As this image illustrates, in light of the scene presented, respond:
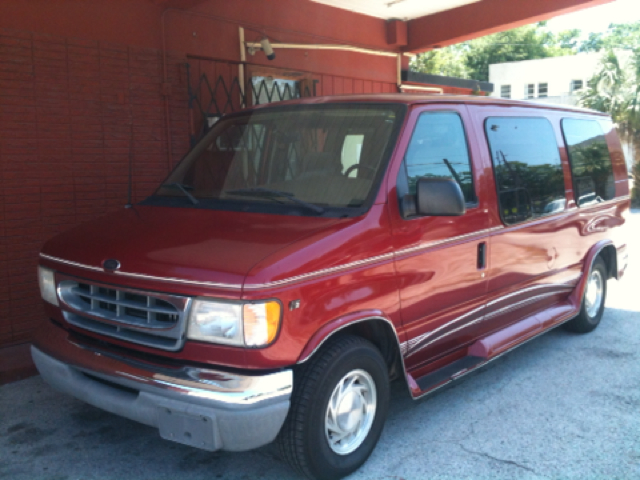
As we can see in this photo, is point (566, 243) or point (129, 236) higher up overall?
point (129, 236)

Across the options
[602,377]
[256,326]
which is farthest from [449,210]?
[602,377]

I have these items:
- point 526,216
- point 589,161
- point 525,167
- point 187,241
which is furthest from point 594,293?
point 187,241

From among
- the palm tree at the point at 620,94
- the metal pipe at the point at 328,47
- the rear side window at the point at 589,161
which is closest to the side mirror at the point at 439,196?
the rear side window at the point at 589,161

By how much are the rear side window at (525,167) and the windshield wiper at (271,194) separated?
5.43ft

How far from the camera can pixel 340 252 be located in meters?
3.33

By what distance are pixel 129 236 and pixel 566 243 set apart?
3783 mm

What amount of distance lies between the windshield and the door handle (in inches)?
43.4

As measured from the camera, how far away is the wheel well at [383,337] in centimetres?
365

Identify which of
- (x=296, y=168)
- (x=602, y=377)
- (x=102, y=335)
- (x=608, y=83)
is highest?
(x=608, y=83)

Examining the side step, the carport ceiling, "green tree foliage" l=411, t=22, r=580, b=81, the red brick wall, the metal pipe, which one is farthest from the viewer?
"green tree foliage" l=411, t=22, r=580, b=81

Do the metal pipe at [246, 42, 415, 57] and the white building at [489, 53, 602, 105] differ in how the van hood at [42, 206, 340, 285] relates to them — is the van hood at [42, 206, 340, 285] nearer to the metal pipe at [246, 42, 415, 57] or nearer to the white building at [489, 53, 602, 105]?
the metal pipe at [246, 42, 415, 57]

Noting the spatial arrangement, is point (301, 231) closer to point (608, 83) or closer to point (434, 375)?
point (434, 375)

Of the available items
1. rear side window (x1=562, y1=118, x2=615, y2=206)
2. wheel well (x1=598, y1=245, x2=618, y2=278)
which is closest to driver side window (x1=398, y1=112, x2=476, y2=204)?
rear side window (x1=562, y1=118, x2=615, y2=206)

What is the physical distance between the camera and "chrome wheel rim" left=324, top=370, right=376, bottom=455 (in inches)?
134
